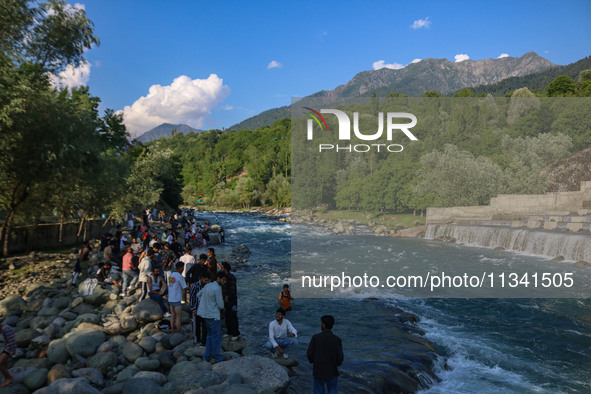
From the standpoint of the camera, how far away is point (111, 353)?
833cm

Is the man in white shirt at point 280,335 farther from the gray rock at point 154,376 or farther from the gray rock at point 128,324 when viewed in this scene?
the gray rock at point 128,324

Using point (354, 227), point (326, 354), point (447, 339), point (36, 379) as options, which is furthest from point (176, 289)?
point (354, 227)

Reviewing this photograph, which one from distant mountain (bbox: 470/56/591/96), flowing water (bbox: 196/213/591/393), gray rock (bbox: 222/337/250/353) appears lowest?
flowing water (bbox: 196/213/591/393)

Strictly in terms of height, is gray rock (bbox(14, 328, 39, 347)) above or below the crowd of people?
below

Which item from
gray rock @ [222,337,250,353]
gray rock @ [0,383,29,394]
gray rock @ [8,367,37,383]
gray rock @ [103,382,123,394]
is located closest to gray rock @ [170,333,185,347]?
gray rock @ [222,337,250,353]

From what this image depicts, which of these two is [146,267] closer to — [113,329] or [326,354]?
[113,329]

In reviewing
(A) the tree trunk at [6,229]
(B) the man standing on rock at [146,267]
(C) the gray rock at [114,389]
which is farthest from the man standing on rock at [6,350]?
(A) the tree trunk at [6,229]

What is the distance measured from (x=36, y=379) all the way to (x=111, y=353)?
1493mm

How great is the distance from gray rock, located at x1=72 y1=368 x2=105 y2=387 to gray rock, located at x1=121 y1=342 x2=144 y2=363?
0.84m

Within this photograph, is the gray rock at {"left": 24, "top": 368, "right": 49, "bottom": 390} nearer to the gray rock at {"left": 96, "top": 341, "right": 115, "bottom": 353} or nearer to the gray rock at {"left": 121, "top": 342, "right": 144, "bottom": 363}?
the gray rock at {"left": 96, "top": 341, "right": 115, "bottom": 353}

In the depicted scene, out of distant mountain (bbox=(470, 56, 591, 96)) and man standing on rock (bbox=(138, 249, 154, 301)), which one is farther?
distant mountain (bbox=(470, 56, 591, 96))

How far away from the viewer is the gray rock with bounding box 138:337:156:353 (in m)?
8.76

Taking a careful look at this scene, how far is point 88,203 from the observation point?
20.0 m

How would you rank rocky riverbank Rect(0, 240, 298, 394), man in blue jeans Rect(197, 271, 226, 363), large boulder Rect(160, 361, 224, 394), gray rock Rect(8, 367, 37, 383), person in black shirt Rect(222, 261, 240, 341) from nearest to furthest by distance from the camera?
large boulder Rect(160, 361, 224, 394), rocky riverbank Rect(0, 240, 298, 394), gray rock Rect(8, 367, 37, 383), man in blue jeans Rect(197, 271, 226, 363), person in black shirt Rect(222, 261, 240, 341)
